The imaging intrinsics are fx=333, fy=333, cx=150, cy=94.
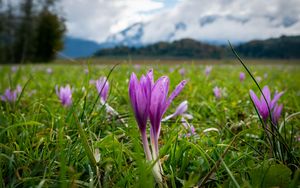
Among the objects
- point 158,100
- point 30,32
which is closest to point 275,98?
point 158,100

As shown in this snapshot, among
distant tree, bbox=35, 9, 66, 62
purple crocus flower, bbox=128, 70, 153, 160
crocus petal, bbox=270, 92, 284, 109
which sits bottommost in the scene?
crocus petal, bbox=270, 92, 284, 109

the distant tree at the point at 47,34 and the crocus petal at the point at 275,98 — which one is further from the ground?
the distant tree at the point at 47,34

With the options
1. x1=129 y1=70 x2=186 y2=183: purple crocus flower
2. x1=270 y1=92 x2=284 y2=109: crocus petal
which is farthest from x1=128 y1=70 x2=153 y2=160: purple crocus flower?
x1=270 y1=92 x2=284 y2=109: crocus petal

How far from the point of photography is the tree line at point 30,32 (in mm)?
40250

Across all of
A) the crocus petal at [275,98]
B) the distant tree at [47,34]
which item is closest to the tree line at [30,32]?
the distant tree at [47,34]

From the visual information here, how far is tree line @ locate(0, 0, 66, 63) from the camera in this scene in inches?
1585

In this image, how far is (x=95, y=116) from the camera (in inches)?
71.4

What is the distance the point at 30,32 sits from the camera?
41344mm

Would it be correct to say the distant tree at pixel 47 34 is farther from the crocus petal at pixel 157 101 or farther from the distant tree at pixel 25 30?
the crocus petal at pixel 157 101

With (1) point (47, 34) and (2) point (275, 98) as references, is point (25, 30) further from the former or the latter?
(2) point (275, 98)

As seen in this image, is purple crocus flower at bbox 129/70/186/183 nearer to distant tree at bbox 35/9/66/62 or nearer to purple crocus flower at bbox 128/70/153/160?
purple crocus flower at bbox 128/70/153/160

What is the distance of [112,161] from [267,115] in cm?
60

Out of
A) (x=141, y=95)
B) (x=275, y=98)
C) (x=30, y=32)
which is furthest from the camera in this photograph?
(x=30, y=32)

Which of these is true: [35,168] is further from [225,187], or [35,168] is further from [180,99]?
[180,99]
